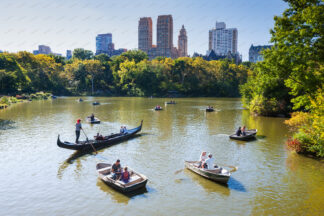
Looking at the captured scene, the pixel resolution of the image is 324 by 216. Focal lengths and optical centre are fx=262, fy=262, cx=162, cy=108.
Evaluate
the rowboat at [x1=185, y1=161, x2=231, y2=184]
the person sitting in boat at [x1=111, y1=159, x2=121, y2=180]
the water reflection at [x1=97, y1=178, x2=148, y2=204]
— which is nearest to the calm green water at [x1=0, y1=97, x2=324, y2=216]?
the water reflection at [x1=97, y1=178, x2=148, y2=204]

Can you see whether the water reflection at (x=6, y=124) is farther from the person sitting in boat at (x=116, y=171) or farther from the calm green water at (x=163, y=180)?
the person sitting in boat at (x=116, y=171)

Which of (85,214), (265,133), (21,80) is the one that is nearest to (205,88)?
(21,80)

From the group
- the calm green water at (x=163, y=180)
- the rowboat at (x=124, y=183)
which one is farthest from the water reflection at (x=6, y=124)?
the rowboat at (x=124, y=183)

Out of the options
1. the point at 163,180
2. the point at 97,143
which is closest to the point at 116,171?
the point at 163,180

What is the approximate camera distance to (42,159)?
2177cm

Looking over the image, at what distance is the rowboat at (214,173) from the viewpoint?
16.7 m

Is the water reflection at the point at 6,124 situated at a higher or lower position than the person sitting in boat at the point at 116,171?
higher

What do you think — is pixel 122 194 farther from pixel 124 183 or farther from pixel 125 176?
pixel 125 176

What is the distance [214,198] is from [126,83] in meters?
107

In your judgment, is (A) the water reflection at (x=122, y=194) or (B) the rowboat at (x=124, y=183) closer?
(A) the water reflection at (x=122, y=194)

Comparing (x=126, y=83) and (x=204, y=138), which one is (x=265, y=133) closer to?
(x=204, y=138)

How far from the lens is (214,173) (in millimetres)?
17000

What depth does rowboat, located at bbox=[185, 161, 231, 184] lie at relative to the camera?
→ 656 inches

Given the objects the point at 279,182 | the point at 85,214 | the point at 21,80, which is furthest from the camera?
the point at 21,80
